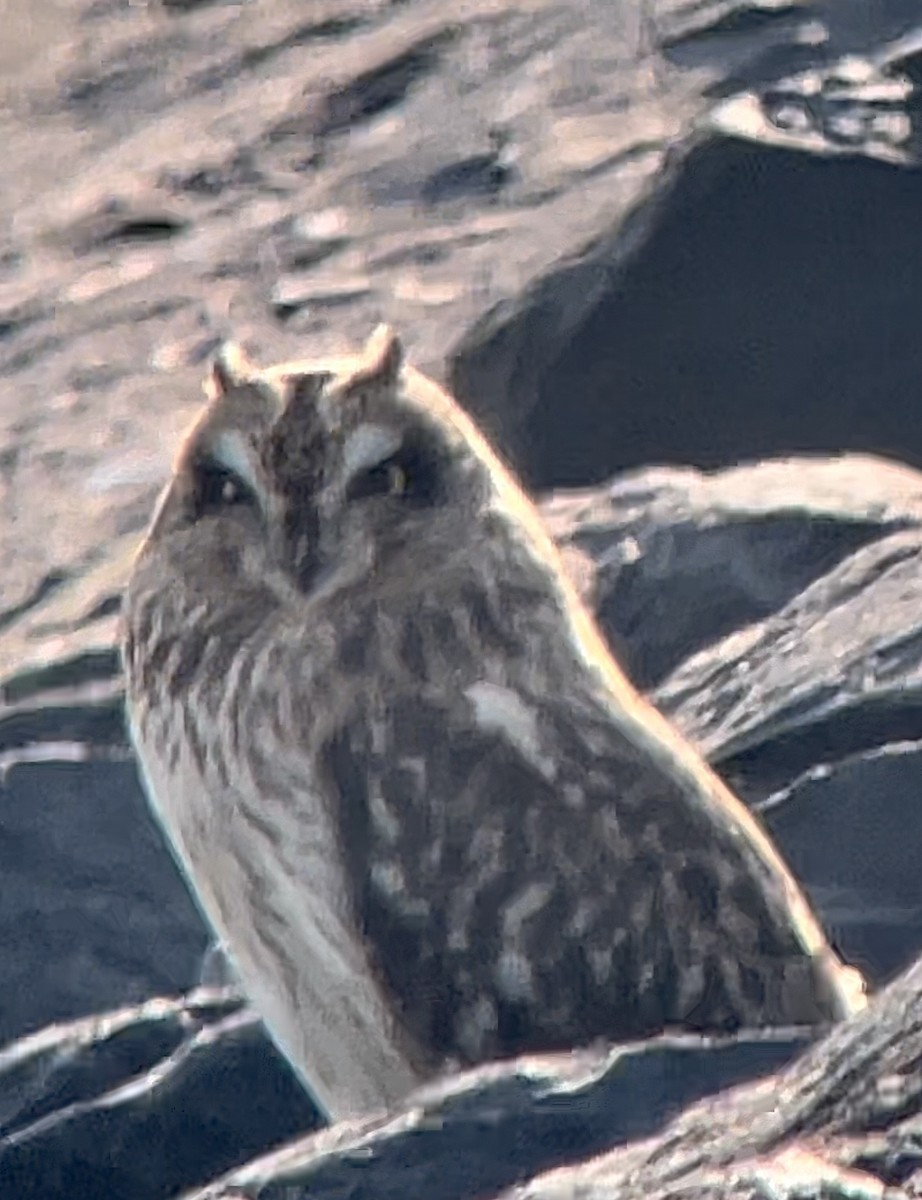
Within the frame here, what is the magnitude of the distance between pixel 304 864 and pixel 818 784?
1.09 m

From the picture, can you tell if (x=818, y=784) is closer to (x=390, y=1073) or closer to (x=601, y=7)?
(x=390, y=1073)

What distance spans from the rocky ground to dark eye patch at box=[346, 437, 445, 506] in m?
0.94

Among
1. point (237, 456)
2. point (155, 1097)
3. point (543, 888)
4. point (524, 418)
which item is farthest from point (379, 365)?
point (524, 418)

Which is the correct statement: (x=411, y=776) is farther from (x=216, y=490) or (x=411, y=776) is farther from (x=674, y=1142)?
(x=674, y=1142)

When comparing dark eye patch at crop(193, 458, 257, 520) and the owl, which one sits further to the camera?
dark eye patch at crop(193, 458, 257, 520)

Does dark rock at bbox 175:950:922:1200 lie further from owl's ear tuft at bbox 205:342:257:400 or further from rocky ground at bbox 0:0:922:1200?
owl's ear tuft at bbox 205:342:257:400

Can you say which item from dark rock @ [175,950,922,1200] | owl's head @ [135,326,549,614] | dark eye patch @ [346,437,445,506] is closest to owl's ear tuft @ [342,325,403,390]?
owl's head @ [135,326,549,614]

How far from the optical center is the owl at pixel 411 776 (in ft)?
17.5

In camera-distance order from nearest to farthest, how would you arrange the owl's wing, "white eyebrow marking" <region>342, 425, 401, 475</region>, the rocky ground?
the rocky ground
the owl's wing
"white eyebrow marking" <region>342, 425, 401, 475</region>

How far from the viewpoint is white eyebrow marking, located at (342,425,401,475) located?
17.9 feet

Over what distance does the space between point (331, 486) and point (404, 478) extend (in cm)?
18

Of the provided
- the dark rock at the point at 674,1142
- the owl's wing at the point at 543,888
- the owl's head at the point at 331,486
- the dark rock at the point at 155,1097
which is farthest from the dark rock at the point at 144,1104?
the dark rock at the point at 674,1142

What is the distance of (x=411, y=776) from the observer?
18.0 ft

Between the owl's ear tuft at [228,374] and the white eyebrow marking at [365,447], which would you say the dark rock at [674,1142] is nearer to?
the white eyebrow marking at [365,447]
